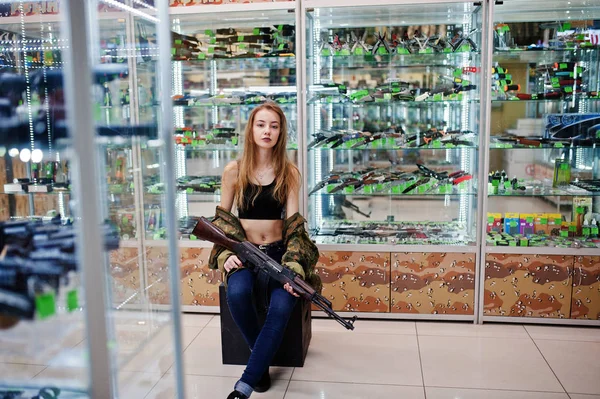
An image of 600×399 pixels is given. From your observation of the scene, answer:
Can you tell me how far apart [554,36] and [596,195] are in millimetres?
1092

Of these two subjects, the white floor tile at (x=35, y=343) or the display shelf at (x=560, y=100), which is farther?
the display shelf at (x=560, y=100)

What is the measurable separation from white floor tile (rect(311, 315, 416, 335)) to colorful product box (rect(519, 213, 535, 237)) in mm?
980

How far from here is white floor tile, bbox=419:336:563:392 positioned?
9.09 ft

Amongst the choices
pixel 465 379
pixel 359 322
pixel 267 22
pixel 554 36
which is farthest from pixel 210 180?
pixel 554 36

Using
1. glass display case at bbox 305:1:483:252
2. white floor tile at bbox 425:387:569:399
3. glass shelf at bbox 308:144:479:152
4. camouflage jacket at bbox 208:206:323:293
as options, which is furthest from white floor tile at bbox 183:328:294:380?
glass shelf at bbox 308:144:479:152

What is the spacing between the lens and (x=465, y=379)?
2814 mm

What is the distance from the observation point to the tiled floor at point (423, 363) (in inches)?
107

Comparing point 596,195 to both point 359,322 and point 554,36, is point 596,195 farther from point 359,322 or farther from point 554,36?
point 359,322

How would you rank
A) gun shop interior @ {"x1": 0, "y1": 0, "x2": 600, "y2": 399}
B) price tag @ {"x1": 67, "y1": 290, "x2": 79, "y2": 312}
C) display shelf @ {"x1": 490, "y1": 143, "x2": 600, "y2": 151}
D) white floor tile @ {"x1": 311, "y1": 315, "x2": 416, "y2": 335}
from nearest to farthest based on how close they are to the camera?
price tag @ {"x1": 67, "y1": 290, "x2": 79, "y2": 312}, gun shop interior @ {"x1": 0, "y1": 0, "x2": 600, "y2": 399}, white floor tile @ {"x1": 311, "y1": 315, "x2": 416, "y2": 335}, display shelf @ {"x1": 490, "y1": 143, "x2": 600, "y2": 151}

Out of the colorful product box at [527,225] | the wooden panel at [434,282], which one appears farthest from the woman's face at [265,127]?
the colorful product box at [527,225]

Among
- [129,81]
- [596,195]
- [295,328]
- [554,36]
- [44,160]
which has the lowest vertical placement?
[295,328]

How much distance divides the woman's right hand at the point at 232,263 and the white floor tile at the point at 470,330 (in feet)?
4.32

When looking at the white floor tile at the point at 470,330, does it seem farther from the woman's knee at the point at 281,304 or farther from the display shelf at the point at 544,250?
the woman's knee at the point at 281,304

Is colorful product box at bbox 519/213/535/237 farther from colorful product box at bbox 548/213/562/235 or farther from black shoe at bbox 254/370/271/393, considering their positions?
black shoe at bbox 254/370/271/393
